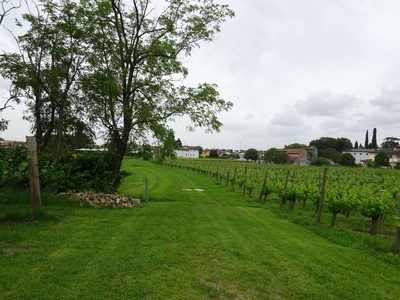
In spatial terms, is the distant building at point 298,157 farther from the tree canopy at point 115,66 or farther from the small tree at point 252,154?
the tree canopy at point 115,66

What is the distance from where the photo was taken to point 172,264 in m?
4.63

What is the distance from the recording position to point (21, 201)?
8.59m

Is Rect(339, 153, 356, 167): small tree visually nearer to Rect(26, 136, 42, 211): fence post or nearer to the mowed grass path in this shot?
the mowed grass path

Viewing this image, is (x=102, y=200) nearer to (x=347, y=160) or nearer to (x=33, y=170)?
(x=33, y=170)

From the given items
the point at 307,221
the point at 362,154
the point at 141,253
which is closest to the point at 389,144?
the point at 362,154

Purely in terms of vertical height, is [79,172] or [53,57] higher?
[53,57]

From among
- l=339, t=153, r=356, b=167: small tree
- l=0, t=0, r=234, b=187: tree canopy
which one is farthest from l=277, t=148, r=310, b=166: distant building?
l=0, t=0, r=234, b=187: tree canopy

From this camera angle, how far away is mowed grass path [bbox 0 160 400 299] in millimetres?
3701

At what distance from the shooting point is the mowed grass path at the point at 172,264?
3.70m

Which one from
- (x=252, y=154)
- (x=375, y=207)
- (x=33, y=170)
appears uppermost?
(x=252, y=154)

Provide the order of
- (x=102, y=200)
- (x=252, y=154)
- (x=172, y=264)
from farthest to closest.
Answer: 1. (x=252, y=154)
2. (x=102, y=200)
3. (x=172, y=264)

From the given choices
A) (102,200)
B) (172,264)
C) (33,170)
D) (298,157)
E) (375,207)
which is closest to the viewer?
(172,264)

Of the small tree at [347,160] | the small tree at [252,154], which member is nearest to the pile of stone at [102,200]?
the small tree at [347,160]

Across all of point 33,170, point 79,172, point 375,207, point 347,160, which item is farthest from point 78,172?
point 347,160
